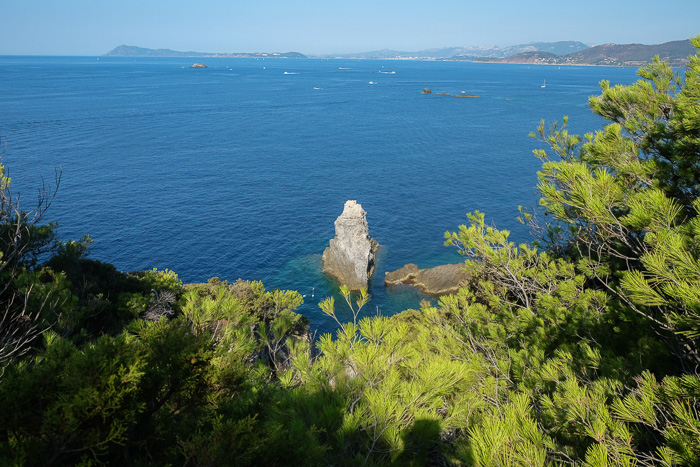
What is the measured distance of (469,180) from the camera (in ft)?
178

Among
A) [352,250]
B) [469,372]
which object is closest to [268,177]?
[352,250]

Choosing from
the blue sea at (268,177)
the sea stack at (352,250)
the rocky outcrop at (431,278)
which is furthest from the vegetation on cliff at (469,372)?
the sea stack at (352,250)

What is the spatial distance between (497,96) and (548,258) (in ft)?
417

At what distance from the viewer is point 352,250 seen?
3634 centimetres

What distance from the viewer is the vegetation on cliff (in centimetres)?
405

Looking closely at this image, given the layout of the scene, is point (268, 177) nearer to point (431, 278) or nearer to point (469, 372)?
point (431, 278)

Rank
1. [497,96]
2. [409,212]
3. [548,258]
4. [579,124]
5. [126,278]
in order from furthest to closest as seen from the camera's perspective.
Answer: [497,96] < [579,124] < [409,212] < [126,278] < [548,258]

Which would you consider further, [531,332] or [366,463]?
[531,332]

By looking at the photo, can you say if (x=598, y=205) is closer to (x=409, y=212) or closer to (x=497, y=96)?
(x=409, y=212)

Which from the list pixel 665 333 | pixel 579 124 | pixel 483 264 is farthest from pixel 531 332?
pixel 579 124

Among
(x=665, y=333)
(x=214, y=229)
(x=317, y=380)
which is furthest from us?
(x=214, y=229)

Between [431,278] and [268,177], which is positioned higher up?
[268,177]

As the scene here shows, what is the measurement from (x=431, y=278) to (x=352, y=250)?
23.5 feet

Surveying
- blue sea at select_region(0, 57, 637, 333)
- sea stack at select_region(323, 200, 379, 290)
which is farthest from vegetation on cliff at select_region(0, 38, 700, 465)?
sea stack at select_region(323, 200, 379, 290)
